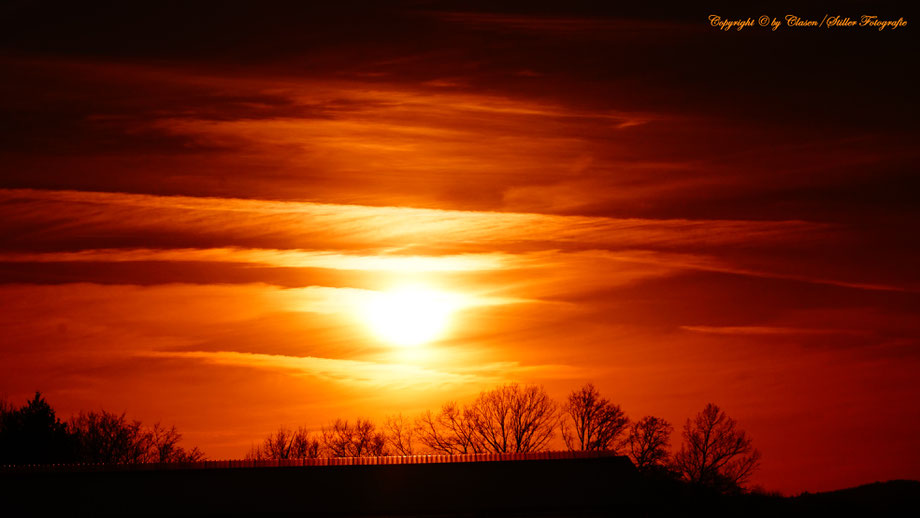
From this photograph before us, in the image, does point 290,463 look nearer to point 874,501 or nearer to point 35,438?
point 35,438

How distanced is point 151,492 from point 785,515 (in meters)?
50.3

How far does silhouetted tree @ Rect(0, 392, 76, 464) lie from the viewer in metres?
80.0

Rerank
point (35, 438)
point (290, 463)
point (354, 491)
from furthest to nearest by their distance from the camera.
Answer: point (35, 438) < point (290, 463) < point (354, 491)

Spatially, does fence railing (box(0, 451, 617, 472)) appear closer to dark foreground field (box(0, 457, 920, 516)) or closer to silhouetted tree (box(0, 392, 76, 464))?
dark foreground field (box(0, 457, 920, 516))

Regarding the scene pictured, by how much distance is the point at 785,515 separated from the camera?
8431 centimetres

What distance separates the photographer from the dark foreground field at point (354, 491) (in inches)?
2157

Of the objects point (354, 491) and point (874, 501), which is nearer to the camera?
point (354, 491)

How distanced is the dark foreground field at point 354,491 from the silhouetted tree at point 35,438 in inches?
981

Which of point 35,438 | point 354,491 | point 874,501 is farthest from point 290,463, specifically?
point 874,501

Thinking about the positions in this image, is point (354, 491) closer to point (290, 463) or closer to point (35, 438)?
point (290, 463)

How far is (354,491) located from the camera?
56406mm

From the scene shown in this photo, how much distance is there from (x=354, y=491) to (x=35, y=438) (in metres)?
35.6

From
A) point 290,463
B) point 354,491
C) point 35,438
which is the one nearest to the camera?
point 354,491

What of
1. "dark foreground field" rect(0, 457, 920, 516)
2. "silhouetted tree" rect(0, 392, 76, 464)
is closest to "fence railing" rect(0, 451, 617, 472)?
"dark foreground field" rect(0, 457, 920, 516)
